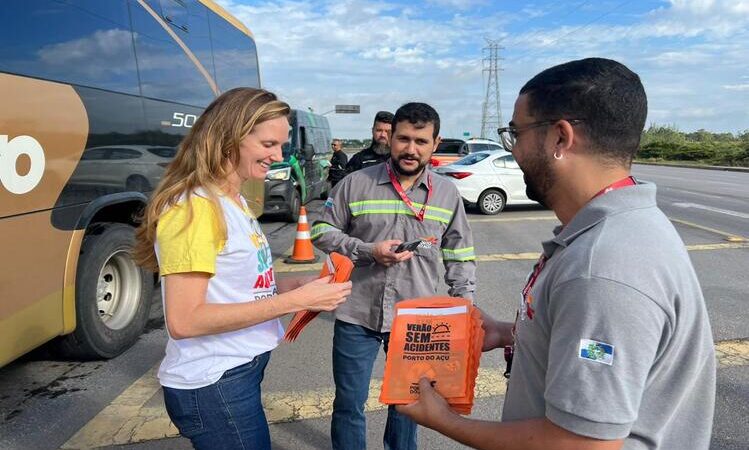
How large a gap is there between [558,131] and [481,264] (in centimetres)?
638

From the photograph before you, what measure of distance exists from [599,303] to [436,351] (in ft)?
2.03

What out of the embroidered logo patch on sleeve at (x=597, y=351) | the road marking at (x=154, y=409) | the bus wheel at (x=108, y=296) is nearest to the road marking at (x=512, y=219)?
the road marking at (x=154, y=409)

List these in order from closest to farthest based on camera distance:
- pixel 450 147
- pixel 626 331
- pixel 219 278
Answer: pixel 626 331, pixel 219 278, pixel 450 147

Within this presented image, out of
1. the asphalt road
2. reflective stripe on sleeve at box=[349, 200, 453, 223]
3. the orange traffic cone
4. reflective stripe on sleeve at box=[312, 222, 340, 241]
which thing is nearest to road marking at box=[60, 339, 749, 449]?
the asphalt road

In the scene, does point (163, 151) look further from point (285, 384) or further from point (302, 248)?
point (302, 248)

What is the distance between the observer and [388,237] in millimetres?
2672

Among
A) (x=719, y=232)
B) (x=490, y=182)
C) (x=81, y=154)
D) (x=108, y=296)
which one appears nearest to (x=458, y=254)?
(x=81, y=154)

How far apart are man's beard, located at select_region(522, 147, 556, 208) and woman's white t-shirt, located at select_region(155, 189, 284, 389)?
93 centimetres

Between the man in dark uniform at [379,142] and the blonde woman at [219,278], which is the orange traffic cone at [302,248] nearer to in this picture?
the man in dark uniform at [379,142]

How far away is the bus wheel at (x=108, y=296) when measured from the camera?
12.9 feet

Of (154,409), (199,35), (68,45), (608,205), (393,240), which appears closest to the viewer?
(608,205)

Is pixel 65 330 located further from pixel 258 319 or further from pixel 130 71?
pixel 258 319

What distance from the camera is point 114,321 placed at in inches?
175

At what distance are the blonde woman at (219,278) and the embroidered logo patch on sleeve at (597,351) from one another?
961 millimetres
